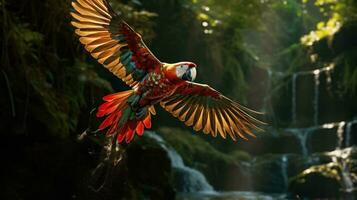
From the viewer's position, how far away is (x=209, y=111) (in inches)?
135

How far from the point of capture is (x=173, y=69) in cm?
239

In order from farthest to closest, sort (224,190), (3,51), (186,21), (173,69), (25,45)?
(186,21) → (224,190) → (25,45) → (3,51) → (173,69)

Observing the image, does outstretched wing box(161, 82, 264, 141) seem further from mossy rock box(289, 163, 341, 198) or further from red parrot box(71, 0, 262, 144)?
mossy rock box(289, 163, 341, 198)

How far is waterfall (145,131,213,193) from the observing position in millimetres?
10703

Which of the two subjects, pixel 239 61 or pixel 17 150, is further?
pixel 239 61

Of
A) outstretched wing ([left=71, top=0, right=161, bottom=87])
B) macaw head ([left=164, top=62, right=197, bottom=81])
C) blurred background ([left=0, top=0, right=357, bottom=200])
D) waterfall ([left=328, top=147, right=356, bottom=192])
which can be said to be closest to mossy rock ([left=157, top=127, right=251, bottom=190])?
blurred background ([left=0, top=0, right=357, bottom=200])

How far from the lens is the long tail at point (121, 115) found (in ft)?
8.01

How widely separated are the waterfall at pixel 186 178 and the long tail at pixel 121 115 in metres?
7.92

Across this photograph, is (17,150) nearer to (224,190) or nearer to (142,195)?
(142,195)

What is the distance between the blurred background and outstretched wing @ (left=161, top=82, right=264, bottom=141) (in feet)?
1.61

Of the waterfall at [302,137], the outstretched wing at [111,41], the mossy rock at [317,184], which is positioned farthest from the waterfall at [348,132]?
the outstretched wing at [111,41]

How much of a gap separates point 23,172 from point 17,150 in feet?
0.84

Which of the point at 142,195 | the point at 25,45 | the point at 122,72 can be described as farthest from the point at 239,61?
the point at 122,72

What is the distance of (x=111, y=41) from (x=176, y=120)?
471 inches
